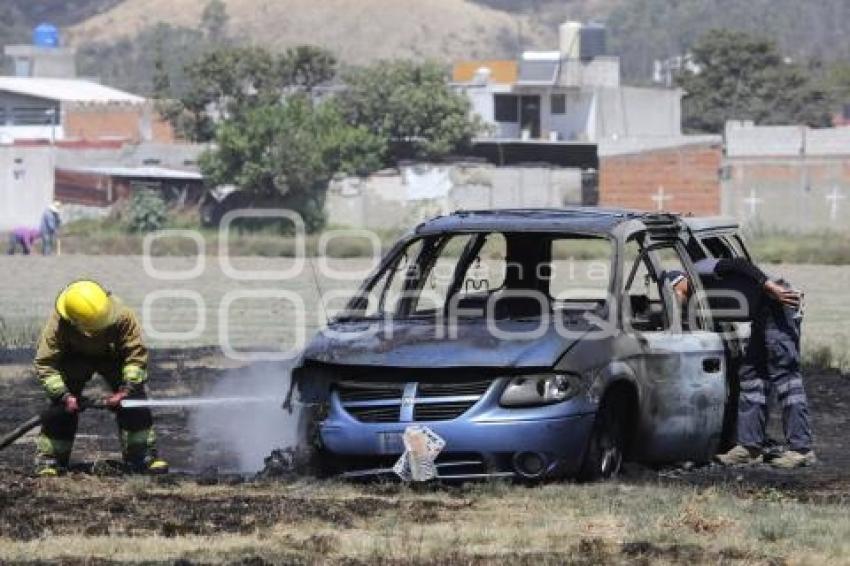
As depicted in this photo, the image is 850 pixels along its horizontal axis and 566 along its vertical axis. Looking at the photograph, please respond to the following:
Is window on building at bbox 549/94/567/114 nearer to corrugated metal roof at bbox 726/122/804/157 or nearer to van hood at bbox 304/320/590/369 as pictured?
corrugated metal roof at bbox 726/122/804/157

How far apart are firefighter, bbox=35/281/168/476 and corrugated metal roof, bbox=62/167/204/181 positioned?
64.5 metres

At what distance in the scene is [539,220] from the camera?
12.0 metres

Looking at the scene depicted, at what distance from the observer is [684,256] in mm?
12375

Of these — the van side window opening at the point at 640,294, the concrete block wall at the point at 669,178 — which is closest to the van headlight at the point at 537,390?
the van side window opening at the point at 640,294

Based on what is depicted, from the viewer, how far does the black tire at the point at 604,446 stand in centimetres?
1061

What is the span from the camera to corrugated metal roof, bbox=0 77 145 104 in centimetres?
10188

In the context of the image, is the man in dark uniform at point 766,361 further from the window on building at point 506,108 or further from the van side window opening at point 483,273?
the window on building at point 506,108

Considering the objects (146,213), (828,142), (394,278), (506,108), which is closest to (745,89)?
(506,108)

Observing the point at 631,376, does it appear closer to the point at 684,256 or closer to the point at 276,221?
the point at 684,256

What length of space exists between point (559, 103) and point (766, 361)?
80998 mm

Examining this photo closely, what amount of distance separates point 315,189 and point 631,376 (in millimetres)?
63067

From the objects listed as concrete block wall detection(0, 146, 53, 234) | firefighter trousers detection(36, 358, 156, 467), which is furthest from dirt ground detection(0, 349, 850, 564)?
concrete block wall detection(0, 146, 53, 234)

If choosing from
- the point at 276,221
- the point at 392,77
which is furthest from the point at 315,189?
the point at 392,77

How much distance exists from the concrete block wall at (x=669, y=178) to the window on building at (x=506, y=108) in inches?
943
